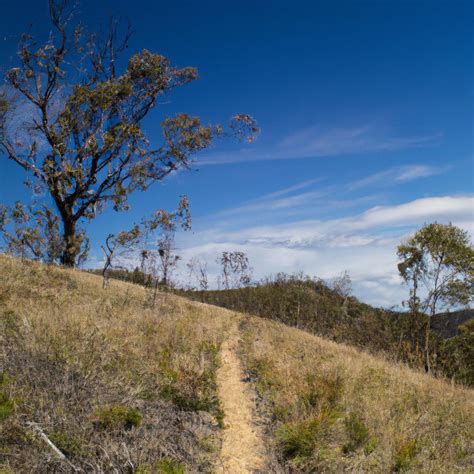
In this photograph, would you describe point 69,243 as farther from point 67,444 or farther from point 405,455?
point 405,455

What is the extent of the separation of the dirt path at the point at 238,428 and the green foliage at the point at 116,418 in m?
1.20

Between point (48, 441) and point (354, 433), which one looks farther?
point (354, 433)

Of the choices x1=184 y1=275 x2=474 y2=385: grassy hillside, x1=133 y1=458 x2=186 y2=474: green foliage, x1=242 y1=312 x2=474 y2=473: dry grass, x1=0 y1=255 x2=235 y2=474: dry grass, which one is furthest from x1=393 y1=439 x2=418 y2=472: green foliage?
x1=184 y1=275 x2=474 y2=385: grassy hillside

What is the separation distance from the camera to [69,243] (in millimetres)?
21812

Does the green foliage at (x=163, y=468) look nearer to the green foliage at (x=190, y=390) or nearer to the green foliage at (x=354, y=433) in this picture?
the green foliage at (x=190, y=390)

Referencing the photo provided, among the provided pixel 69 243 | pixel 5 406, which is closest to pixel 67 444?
pixel 5 406

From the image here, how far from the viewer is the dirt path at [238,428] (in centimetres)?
494

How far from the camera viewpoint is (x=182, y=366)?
661cm

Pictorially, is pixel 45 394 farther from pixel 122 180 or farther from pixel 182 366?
pixel 122 180

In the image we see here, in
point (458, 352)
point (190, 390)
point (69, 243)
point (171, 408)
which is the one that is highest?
point (69, 243)

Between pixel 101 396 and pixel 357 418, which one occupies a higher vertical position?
pixel 101 396

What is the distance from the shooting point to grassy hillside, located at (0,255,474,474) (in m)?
4.22

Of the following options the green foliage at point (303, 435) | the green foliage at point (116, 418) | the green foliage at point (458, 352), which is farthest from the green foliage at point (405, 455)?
the green foliage at point (458, 352)

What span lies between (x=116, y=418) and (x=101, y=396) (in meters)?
0.54
